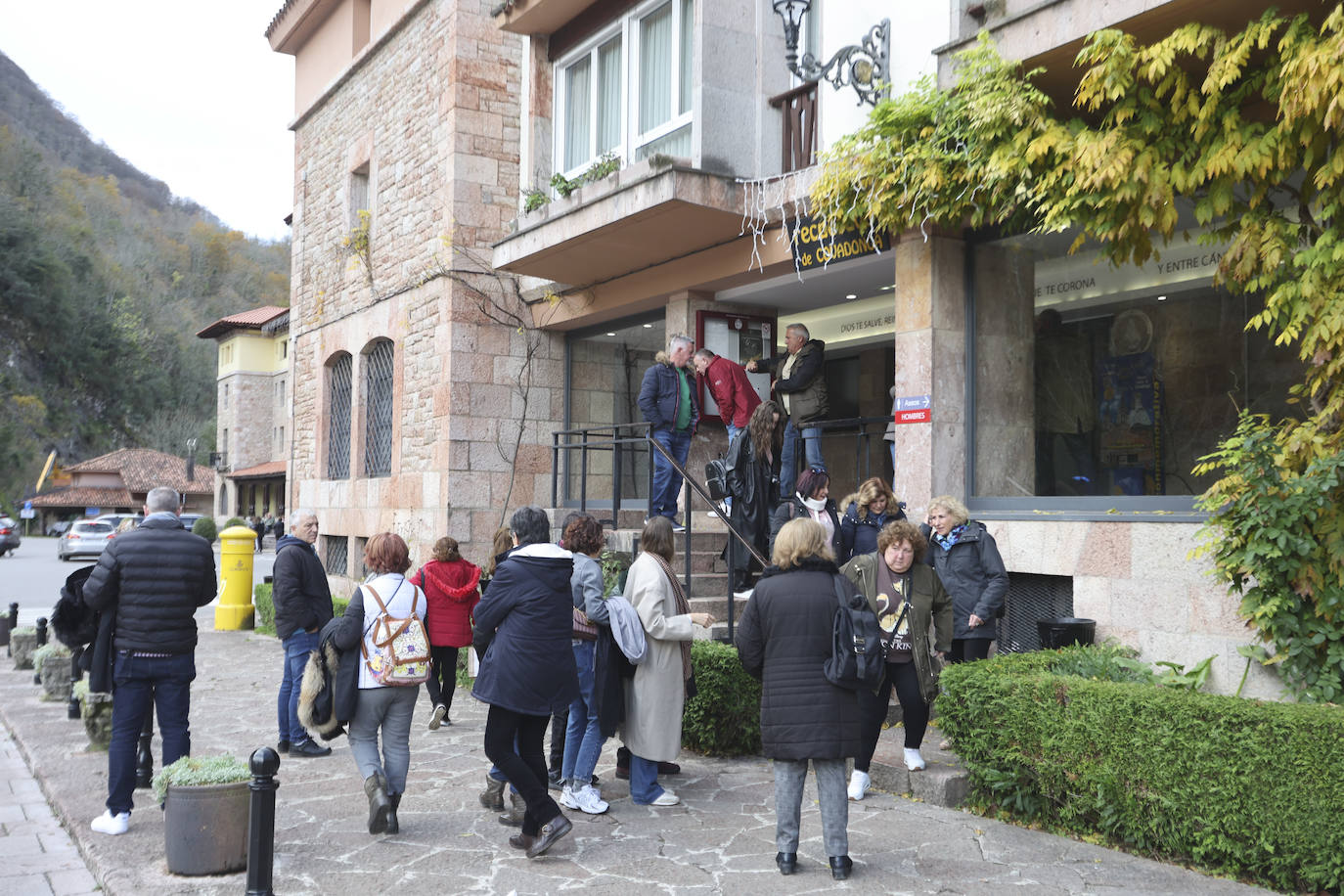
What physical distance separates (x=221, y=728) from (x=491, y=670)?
477cm

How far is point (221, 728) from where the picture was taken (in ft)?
30.1

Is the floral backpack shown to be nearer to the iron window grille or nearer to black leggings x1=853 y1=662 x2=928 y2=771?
black leggings x1=853 y1=662 x2=928 y2=771

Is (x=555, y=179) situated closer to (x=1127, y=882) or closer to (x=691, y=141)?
(x=691, y=141)

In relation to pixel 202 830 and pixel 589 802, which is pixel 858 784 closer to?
pixel 589 802

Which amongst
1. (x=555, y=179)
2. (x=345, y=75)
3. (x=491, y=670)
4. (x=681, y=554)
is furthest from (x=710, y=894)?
(x=345, y=75)

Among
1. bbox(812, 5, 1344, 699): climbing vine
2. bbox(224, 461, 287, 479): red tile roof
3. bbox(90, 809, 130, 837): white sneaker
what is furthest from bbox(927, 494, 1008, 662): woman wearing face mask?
bbox(224, 461, 287, 479): red tile roof

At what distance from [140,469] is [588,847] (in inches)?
2755

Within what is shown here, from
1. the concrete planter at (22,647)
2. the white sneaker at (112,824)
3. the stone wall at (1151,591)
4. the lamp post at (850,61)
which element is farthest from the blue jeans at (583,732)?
the concrete planter at (22,647)

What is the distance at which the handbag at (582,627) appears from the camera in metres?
6.53

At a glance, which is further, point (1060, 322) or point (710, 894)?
point (1060, 322)

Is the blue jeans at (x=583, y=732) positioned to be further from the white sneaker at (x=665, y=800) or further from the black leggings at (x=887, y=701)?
the black leggings at (x=887, y=701)

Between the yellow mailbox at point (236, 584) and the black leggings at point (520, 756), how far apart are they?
43.2 ft

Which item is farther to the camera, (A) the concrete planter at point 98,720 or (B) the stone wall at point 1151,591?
(A) the concrete planter at point 98,720

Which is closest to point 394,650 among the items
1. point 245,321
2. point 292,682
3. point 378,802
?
point 378,802
